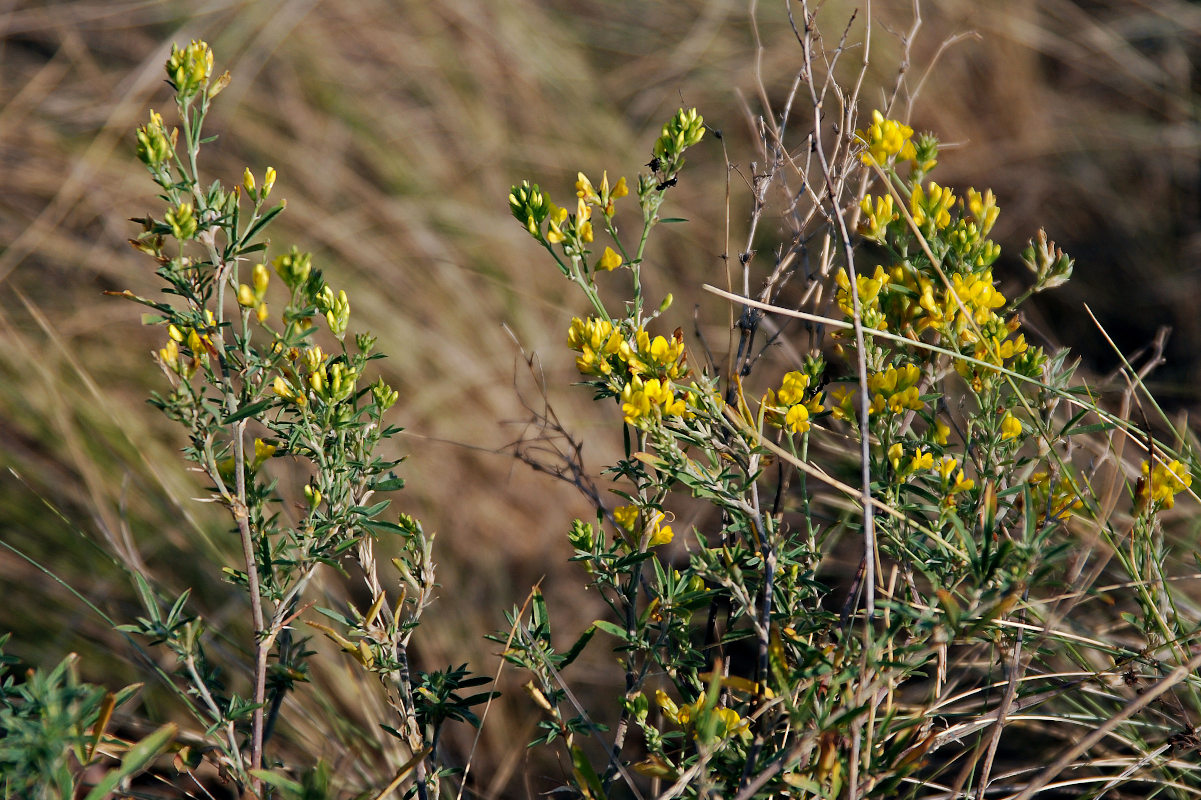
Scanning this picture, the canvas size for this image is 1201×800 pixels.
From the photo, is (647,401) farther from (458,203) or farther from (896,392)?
(458,203)

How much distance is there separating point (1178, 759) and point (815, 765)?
57 cm

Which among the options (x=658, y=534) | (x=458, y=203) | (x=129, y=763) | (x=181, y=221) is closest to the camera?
(x=129, y=763)

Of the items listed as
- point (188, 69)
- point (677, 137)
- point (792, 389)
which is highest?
point (188, 69)

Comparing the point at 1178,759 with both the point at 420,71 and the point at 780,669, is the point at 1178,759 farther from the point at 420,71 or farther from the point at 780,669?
the point at 420,71

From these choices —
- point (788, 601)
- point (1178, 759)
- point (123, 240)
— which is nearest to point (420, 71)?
point (123, 240)

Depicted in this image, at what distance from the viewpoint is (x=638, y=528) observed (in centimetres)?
91

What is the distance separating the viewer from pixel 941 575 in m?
0.89

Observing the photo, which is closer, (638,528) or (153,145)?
(153,145)

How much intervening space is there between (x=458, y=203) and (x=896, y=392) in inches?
77.0

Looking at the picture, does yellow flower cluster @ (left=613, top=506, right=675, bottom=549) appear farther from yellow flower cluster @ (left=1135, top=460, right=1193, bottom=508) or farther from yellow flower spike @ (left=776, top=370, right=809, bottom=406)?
yellow flower cluster @ (left=1135, top=460, right=1193, bottom=508)

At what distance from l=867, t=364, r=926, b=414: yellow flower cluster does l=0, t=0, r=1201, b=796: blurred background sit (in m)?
1.02

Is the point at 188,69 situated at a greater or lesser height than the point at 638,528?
greater

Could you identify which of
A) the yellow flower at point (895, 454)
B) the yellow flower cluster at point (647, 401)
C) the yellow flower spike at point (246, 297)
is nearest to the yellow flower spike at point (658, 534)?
the yellow flower cluster at point (647, 401)

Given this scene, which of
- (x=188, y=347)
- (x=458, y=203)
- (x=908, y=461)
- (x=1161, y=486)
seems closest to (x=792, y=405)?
(x=908, y=461)
